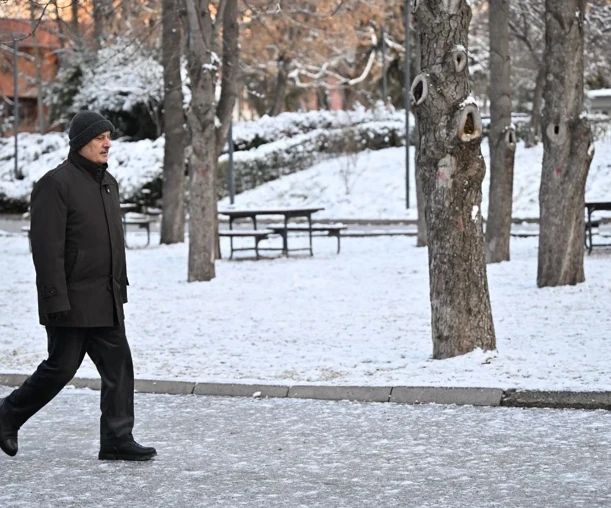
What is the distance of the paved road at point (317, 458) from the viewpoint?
6.71 meters

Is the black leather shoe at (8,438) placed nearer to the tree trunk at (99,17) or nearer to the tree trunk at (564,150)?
the tree trunk at (564,150)

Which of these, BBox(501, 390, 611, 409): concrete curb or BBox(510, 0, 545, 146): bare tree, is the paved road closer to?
BBox(501, 390, 611, 409): concrete curb

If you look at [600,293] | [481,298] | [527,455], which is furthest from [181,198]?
[527,455]

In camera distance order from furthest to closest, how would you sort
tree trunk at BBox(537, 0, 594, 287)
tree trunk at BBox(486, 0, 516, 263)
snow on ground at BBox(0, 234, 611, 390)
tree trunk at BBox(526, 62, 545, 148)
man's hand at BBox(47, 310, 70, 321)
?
tree trunk at BBox(526, 62, 545, 148) → tree trunk at BBox(486, 0, 516, 263) → tree trunk at BBox(537, 0, 594, 287) → snow on ground at BBox(0, 234, 611, 390) → man's hand at BBox(47, 310, 70, 321)

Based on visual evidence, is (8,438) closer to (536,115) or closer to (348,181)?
(348,181)

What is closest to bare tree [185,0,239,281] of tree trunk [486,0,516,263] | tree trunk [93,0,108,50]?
tree trunk [93,0,108,50]

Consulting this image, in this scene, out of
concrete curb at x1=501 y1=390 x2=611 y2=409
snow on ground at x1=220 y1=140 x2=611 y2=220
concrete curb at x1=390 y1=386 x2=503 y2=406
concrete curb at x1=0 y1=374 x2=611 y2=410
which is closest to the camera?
concrete curb at x1=501 y1=390 x2=611 y2=409

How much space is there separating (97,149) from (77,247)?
0.56 meters

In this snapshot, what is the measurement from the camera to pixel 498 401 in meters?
9.43

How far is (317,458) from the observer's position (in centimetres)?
775

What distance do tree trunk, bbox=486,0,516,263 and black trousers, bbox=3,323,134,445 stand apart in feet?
41.7

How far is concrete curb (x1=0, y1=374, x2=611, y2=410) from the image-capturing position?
9289 millimetres

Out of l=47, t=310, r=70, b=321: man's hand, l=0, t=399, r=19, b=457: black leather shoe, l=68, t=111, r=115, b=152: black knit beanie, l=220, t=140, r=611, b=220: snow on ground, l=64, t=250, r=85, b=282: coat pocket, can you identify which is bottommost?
l=220, t=140, r=611, b=220: snow on ground

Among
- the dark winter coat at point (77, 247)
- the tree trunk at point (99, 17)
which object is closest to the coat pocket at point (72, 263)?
the dark winter coat at point (77, 247)
